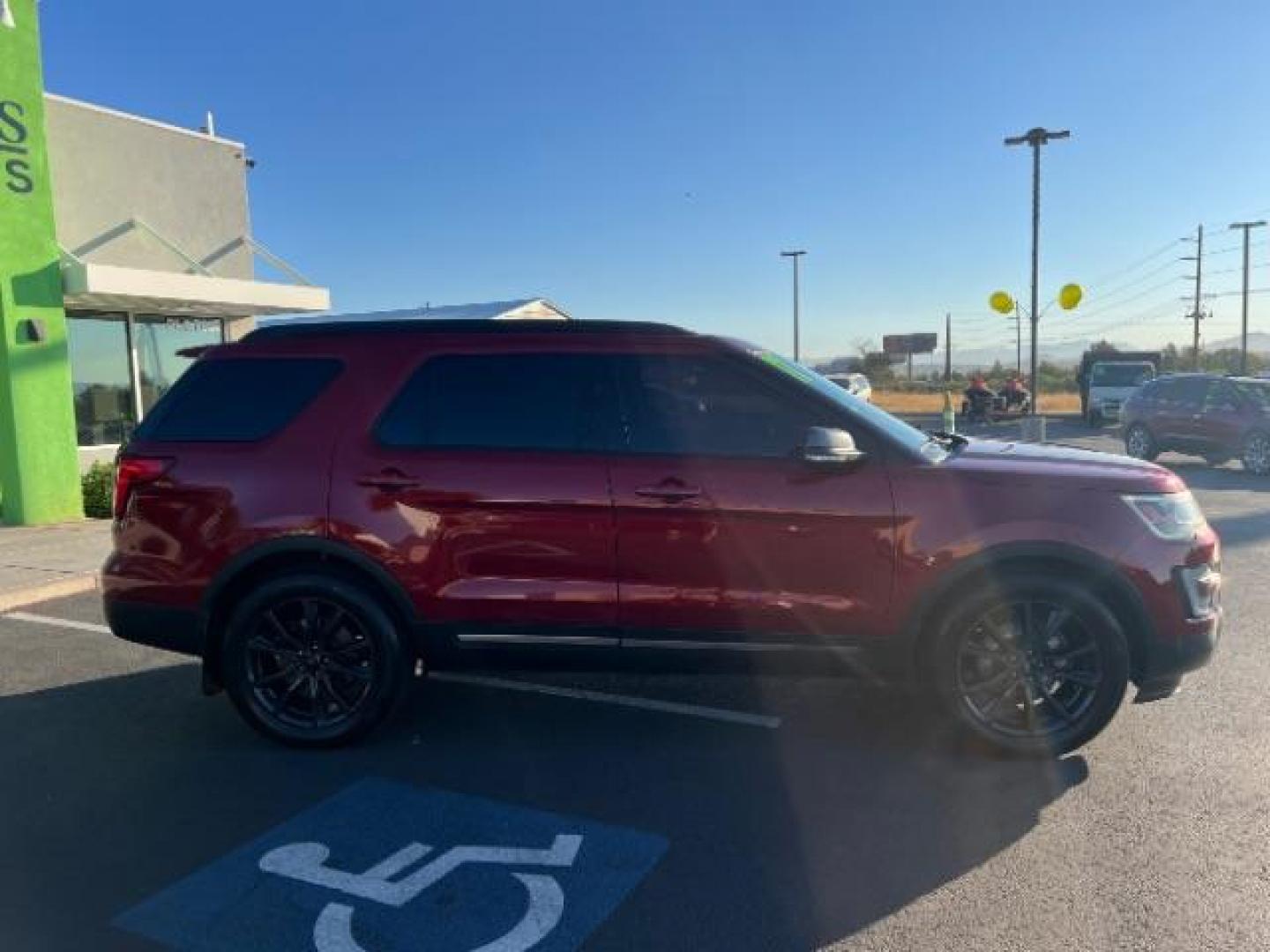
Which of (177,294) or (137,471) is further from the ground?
(177,294)

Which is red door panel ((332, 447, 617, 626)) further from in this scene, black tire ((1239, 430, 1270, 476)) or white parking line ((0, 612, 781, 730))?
black tire ((1239, 430, 1270, 476))

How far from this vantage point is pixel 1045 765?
410 centimetres

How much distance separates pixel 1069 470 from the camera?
13.6 feet

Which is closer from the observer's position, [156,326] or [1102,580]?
[1102,580]

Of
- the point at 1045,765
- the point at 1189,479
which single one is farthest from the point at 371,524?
the point at 1189,479

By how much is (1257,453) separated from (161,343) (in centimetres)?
1730

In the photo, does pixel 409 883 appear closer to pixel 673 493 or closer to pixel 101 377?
pixel 673 493

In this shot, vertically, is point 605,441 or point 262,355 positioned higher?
point 262,355

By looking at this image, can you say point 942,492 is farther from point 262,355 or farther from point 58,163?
point 58,163

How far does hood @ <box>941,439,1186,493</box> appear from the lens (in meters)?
4.07

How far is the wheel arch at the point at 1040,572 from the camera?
3.99m

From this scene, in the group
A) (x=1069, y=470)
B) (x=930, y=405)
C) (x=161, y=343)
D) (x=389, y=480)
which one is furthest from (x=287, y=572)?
(x=930, y=405)

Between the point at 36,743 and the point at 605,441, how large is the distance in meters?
3.06

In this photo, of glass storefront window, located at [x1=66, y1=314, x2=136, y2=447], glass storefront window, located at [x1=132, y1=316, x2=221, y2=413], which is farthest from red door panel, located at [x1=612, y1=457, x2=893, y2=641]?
glass storefront window, located at [x1=132, y1=316, x2=221, y2=413]
